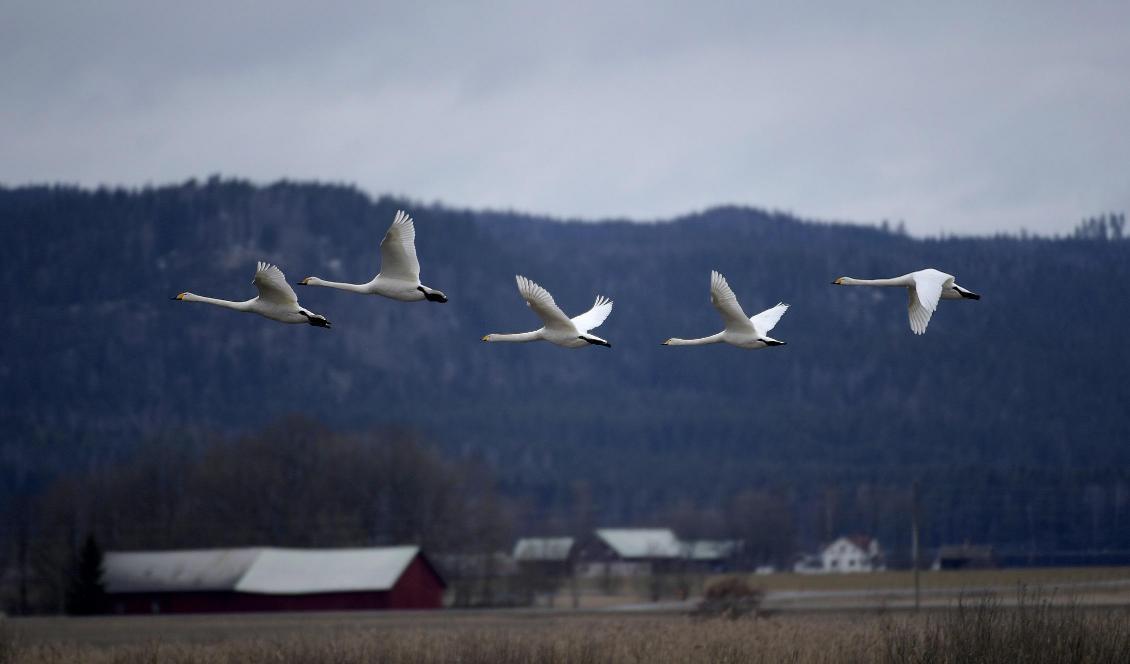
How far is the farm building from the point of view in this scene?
3342 inches

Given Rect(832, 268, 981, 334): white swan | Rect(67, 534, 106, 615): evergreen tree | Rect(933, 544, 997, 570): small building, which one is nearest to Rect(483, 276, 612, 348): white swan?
Rect(832, 268, 981, 334): white swan

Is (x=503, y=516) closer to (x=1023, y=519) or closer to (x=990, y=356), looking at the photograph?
(x=1023, y=519)

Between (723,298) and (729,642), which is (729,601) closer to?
(729,642)

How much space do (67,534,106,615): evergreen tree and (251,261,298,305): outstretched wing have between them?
59811 mm

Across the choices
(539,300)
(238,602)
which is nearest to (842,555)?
(238,602)

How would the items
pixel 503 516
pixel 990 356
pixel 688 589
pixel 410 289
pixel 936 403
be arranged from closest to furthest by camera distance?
pixel 410 289
pixel 688 589
pixel 503 516
pixel 990 356
pixel 936 403

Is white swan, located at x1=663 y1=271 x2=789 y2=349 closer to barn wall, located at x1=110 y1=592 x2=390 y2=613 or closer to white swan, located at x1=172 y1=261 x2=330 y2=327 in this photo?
white swan, located at x1=172 y1=261 x2=330 y2=327

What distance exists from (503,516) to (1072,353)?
38.5m

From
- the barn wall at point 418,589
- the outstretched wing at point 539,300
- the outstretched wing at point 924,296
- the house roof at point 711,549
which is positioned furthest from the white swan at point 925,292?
the house roof at point 711,549

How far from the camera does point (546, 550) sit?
104 meters

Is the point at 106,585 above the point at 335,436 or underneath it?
underneath

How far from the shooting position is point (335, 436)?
13100cm

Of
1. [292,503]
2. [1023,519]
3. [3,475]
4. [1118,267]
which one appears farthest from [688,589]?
[3,475]

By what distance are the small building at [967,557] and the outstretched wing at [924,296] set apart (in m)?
46.5
